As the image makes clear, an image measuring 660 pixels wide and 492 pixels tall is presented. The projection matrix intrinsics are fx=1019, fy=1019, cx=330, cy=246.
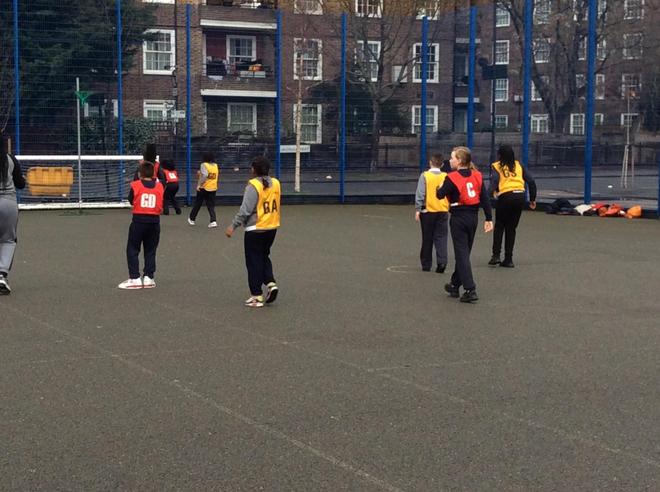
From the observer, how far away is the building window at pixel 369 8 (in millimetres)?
32094

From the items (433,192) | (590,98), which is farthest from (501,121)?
(433,192)

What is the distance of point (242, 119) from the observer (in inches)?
1073

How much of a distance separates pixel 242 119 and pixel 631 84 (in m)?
10.00

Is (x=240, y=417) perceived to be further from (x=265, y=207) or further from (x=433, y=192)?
(x=433, y=192)

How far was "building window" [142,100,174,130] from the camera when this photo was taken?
1041 inches

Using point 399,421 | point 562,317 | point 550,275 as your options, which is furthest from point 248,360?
point 550,275

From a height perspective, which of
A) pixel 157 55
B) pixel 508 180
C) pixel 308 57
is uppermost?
pixel 308 57

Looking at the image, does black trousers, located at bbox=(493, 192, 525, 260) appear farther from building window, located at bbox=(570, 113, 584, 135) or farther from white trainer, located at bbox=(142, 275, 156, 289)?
building window, located at bbox=(570, 113, 584, 135)

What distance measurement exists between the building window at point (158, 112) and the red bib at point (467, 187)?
16.3 metres

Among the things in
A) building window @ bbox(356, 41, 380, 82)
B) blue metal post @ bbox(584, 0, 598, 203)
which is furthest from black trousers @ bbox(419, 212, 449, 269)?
building window @ bbox(356, 41, 380, 82)

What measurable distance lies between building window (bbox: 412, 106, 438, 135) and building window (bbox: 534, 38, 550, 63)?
335 cm

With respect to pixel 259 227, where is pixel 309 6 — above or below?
above

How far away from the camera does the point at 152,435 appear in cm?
588

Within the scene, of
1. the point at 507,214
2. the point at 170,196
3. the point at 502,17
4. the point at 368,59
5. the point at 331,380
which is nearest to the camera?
the point at 331,380
